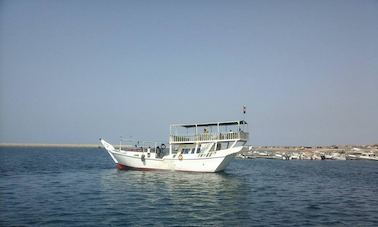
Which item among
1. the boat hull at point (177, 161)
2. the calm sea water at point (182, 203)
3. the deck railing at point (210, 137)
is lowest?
the calm sea water at point (182, 203)

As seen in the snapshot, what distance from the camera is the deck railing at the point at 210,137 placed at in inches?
1656

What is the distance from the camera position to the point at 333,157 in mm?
90438

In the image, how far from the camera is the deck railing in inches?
1656

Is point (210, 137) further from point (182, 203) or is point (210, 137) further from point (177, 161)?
point (182, 203)

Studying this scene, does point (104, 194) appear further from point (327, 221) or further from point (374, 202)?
point (374, 202)

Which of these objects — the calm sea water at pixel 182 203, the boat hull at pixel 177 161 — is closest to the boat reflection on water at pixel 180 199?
the calm sea water at pixel 182 203

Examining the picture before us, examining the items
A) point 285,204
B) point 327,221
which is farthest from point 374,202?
point 327,221

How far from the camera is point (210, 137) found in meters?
43.9

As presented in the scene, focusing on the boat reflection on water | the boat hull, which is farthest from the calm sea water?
the boat hull

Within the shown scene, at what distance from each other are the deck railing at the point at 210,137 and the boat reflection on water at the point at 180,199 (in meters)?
6.85

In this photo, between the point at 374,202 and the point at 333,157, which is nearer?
the point at 374,202

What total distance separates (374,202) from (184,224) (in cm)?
1586

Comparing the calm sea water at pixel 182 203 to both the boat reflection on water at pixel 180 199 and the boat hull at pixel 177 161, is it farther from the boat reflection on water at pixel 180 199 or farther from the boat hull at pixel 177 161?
the boat hull at pixel 177 161

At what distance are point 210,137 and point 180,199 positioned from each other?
1926 centimetres
